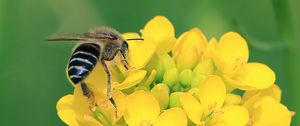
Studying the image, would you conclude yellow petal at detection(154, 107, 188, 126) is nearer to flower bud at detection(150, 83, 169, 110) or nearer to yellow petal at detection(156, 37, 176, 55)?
flower bud at detection(150, 83, 169, 110)

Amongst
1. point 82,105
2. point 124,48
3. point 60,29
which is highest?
point 60,29

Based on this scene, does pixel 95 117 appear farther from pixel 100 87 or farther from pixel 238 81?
pixel 238 81

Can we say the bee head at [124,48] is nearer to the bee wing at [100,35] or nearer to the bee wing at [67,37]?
the bee wing at [100,35]

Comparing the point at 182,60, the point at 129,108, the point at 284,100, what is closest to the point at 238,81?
the point at 182,60

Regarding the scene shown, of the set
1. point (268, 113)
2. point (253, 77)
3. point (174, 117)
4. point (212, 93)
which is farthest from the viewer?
point (253, 77)

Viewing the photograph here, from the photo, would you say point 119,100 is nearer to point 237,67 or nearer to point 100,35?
point 100,35

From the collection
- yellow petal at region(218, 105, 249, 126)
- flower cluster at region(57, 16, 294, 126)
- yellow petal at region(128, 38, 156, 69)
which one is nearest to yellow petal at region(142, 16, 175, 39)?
flower cluster at region(57, 16, 294, 126)

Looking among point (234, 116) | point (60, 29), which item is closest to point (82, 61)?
point (234, 116)
